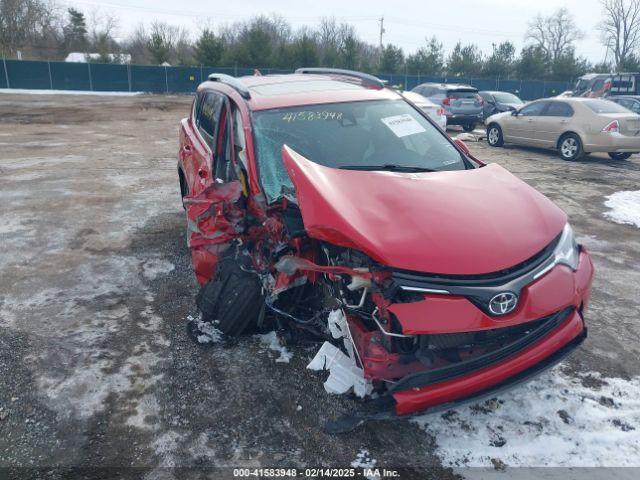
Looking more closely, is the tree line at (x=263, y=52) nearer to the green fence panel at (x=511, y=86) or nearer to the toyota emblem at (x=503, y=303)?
the green fence panel at (x=511, y=86)

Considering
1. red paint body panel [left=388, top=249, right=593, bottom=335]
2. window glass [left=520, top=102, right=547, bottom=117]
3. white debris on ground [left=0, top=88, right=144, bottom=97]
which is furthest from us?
white debris on ground [left=0, top=88, right=144, bottom=97]

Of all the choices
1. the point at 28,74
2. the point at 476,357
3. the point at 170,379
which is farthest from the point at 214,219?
the point at 28,74

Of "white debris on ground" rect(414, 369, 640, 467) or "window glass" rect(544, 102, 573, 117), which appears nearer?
"white debris on ground" rect(414, 369, 640, 467)

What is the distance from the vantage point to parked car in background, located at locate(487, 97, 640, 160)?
1103cm

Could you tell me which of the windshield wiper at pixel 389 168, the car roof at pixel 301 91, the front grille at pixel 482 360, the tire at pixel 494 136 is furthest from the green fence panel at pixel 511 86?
the front grille at pixel 482 360

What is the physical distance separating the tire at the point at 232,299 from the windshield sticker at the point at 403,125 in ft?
5.78

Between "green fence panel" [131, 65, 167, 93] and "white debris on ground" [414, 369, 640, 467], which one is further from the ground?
"green fence panel" [131, 65, 167, 93]

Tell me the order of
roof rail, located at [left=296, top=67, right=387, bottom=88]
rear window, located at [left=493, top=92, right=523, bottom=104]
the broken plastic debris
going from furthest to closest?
rear window, located at [left=493, top=92, right=523, bottom=104], roof rail, located at [left=296, top=67, right=387, bottom=88], the broken plastic debris

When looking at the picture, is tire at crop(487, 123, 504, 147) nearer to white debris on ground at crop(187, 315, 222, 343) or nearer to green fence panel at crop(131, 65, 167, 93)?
white debris on ground at crop(187, 315, 222, 343)

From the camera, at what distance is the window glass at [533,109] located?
12523mm

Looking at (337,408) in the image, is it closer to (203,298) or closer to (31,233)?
(203,298)

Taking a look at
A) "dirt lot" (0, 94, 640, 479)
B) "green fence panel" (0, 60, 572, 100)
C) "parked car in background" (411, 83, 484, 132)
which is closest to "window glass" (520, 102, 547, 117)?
"parked car in background" (411, 83, 484, 132)

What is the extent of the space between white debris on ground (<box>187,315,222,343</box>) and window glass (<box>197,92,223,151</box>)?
1.59 metres

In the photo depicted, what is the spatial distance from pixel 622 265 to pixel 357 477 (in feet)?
13.9
